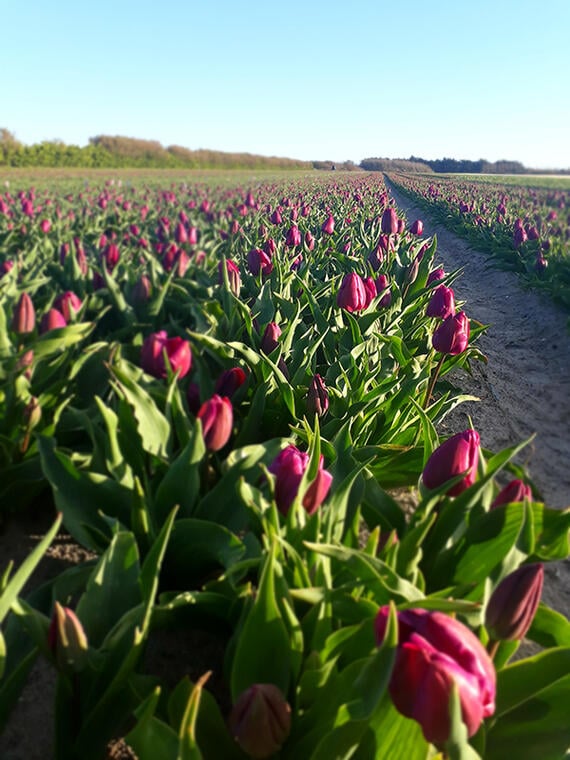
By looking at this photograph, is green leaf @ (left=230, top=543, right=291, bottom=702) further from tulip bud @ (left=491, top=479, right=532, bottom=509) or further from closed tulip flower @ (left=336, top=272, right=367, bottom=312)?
closed tulip flower @ (left=336, top=272, right=367, bottom=312)

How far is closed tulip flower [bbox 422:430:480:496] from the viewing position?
142 cm

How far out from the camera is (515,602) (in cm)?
101

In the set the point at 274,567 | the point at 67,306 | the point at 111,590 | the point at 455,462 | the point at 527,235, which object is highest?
the point at 527,235

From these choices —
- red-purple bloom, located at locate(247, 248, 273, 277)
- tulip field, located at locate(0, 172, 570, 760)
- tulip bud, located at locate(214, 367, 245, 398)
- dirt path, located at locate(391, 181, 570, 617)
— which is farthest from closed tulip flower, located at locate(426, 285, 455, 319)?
red-purple bloom, located at locate(247, 248, 273, 277)

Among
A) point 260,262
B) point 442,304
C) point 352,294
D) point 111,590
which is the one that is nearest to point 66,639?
point 111,590

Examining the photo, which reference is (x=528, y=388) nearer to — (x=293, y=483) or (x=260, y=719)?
(x=293, y=483)

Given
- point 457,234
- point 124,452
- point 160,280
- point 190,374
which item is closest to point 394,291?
→ point 160,280

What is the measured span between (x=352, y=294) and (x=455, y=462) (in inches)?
62.3

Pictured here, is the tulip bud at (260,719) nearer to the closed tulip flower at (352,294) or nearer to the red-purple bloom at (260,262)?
the closed tulip flower at (352,294)

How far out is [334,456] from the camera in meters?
1.92

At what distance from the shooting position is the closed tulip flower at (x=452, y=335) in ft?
8.11

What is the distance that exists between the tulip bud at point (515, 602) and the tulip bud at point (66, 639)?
0.81 metres

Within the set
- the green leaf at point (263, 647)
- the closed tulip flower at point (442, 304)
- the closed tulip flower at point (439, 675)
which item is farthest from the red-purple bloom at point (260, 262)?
the closed tulip flower at point (439, 675)

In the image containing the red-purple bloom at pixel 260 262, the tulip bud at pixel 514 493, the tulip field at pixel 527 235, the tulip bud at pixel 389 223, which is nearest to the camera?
the tulip bud at pixel 514 493
